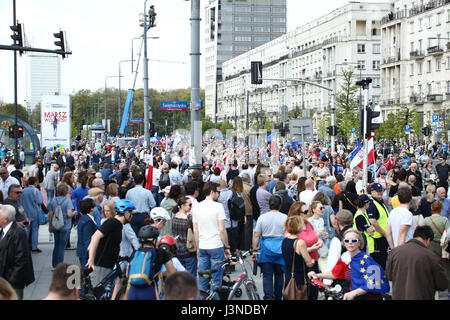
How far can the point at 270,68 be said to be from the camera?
13362 cm

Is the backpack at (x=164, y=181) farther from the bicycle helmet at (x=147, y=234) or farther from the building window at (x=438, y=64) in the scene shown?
the building window at (x=438, y=64)

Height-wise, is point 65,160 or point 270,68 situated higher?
point 270,68

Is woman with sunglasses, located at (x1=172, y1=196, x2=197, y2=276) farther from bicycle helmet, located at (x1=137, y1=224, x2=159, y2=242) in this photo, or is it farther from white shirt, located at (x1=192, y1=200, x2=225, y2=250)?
bicycle helmet, located at (x1=137, y1=224, x2=159, y2=242)

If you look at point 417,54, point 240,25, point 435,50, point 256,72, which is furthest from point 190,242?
point 240,25

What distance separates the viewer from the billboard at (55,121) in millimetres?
48156

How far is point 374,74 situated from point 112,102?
2698 inches

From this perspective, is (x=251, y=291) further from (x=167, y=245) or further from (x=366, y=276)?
(x=366, y=276)

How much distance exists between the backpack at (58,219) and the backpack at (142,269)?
5.54m

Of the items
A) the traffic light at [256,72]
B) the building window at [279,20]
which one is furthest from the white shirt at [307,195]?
the building window at [279,20]

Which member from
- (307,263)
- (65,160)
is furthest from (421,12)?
(307,263)

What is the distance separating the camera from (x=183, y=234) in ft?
31.3
